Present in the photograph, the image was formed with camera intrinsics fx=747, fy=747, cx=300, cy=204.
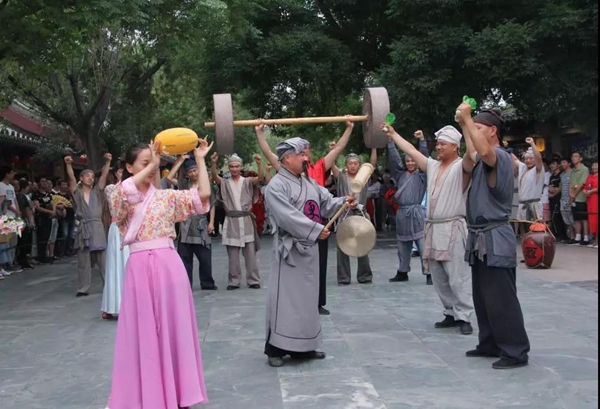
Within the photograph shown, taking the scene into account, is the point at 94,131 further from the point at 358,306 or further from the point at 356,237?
the point at 356,237

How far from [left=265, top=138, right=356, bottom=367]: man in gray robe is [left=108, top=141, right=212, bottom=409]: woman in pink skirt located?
108cm

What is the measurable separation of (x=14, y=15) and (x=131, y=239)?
7112 millimetres

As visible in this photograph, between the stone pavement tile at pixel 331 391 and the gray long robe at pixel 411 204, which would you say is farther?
the gray long robe at pixel 411 204

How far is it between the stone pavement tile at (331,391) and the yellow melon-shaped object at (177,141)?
1.83 metres

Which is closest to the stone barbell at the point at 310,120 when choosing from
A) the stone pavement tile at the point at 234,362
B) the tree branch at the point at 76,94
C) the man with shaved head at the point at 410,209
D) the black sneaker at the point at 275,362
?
the stone pavement tile at the point at 234,362

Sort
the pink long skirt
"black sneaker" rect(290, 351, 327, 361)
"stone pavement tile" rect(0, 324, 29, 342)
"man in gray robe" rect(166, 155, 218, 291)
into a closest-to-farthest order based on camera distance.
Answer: the pink long skirt, "black sneaker" rect(290, 351, 327, 361), "stone pavement tile" rect(0, 324, 29, 342), "man in gray robe" rect(166, 155, 218, 291)

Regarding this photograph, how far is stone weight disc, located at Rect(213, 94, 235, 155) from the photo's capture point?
6570 millimetres

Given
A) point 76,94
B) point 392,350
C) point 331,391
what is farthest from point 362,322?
point 76,94

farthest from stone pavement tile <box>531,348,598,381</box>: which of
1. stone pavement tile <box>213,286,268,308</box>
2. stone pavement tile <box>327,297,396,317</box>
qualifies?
stone pavement tile <box>213,286,268,308</box>

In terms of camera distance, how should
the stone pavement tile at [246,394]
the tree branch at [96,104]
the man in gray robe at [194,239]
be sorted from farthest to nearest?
the tree branch at [96,104], the man in gray robe at [194,239], the stone pavement tile at [246,394]

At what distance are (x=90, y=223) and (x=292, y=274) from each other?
505 cm

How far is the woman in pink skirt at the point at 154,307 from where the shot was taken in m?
4.66

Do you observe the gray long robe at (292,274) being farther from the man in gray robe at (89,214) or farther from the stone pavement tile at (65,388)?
the man in gray robe at (89,214)

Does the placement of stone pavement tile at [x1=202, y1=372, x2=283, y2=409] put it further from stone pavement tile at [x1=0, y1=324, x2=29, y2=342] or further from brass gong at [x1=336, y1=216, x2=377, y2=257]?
stone pavement tile at [x1=0, y1=324, x2=29, y2=342]
